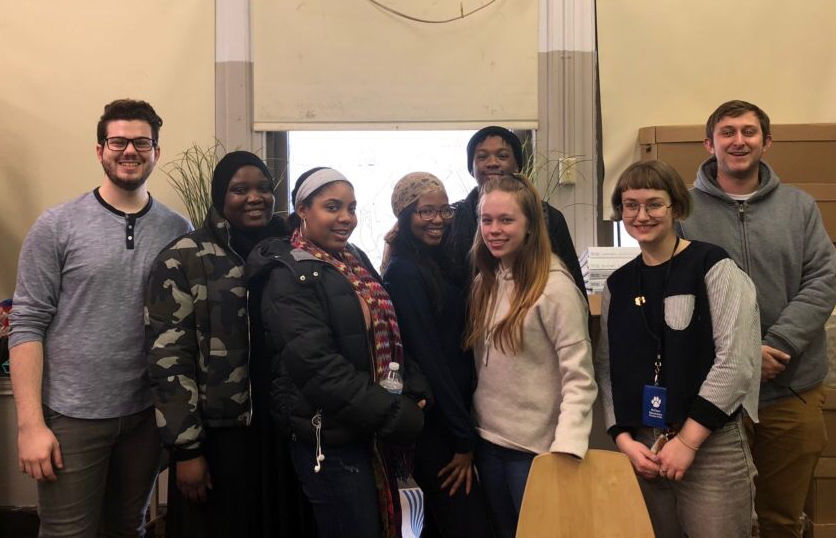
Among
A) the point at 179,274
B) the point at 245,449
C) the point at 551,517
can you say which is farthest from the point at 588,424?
the point at 179,274

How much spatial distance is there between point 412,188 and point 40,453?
1.29m

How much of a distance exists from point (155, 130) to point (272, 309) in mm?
774

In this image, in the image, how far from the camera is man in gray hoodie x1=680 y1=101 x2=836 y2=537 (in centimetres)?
182

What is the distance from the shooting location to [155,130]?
6.01 feet

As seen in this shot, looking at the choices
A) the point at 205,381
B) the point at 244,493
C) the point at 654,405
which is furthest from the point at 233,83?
the point at 654,405

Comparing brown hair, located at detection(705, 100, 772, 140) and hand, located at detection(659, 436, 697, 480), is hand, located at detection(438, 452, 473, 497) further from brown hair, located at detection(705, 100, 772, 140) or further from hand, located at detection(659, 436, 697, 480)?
brown hair, located at detection(705, 100, 772, 140)

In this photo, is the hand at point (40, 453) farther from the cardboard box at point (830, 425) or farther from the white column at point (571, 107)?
the cardboard box at point (830, 425)

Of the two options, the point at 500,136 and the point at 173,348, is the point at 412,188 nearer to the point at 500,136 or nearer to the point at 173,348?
the point at 500,136

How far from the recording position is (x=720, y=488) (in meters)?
1.46

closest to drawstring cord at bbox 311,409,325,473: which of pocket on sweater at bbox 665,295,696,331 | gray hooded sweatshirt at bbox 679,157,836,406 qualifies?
pocket on sweater at bbox 665,295,696,331

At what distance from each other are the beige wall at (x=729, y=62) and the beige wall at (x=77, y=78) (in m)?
2.07

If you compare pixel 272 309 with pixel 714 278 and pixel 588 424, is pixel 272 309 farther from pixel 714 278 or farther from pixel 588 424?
pixel 714 278

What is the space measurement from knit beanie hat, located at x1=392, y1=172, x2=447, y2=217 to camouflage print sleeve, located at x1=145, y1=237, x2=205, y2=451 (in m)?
0.62

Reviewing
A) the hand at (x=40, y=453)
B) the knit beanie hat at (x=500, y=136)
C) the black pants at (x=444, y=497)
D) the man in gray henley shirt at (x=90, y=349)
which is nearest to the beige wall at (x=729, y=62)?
the knit beanie hat at (x=500, y=136)
